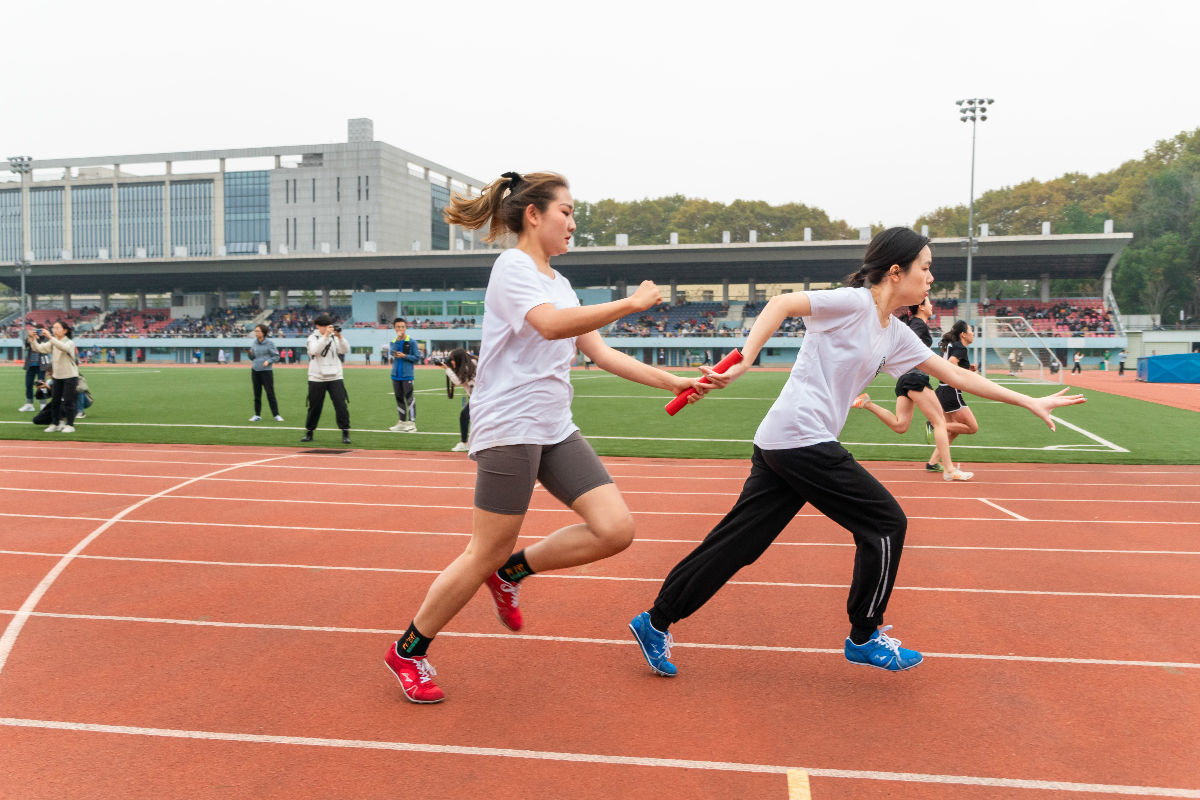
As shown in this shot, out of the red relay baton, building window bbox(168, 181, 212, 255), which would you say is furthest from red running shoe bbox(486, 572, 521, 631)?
building window bbox(168, 181, 212, 255)

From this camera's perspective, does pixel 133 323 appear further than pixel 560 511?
Yes

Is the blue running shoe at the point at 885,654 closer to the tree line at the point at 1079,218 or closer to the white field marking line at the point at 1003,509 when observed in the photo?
the white field marking line at the point at 1003,509

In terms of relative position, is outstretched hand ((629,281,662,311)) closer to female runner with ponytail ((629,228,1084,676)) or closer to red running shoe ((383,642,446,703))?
female runner with ponytail ((629,228,1084,676))

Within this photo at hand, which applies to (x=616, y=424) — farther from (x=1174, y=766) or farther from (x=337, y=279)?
(x=337, y=279)

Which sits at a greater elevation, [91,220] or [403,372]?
[91,220]

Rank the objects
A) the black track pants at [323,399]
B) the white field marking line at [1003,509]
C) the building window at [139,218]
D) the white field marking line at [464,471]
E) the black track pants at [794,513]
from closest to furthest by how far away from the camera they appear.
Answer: the black track pants at [794,513]
the white field marking line at [1003,509]
the white field marking line at [464,471]
the black track pants at [323,399]
the building window at [139,218]

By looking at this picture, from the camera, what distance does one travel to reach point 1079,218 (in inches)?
3073

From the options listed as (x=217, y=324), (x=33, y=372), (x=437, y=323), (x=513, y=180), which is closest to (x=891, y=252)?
(x=513, y=180)

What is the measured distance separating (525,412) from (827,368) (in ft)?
4.18

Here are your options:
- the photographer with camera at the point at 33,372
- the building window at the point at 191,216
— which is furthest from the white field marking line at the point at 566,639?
the building window at the point at 191,216

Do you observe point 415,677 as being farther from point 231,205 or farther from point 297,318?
point 231,205

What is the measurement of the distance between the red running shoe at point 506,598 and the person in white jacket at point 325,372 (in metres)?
8.90

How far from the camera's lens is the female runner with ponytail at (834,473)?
349cm

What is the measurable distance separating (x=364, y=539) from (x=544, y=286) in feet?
12.8
